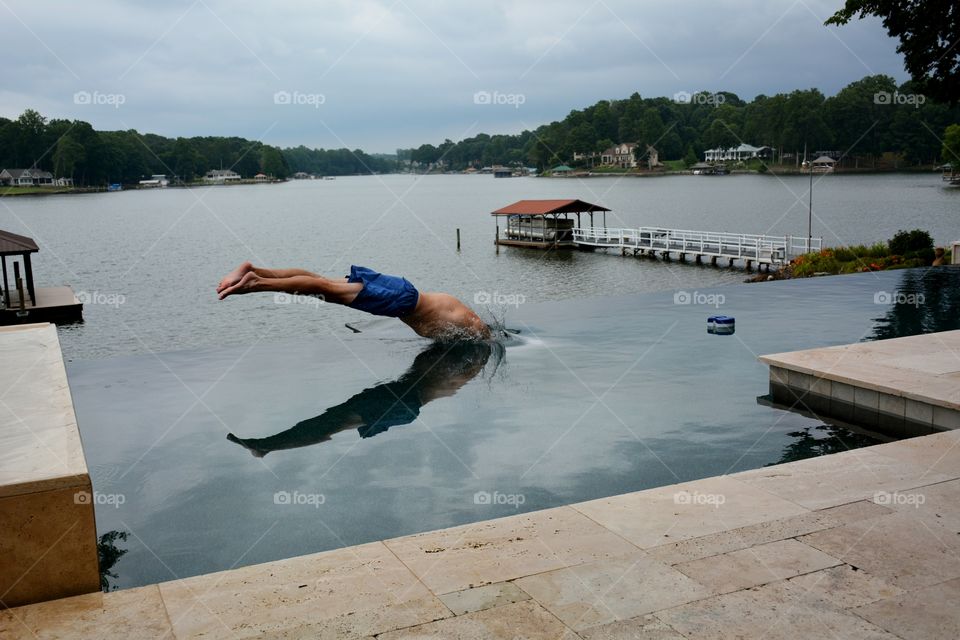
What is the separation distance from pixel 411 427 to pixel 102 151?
173 m

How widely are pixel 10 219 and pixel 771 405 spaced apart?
414ft

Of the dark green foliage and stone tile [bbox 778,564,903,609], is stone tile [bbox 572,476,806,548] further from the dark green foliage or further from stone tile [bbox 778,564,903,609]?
the dark green foliage

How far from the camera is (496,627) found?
430cm

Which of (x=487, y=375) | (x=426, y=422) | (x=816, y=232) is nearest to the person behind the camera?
(x=426, y=422)

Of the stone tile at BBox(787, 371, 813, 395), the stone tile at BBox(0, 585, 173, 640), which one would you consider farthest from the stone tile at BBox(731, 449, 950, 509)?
the stone tile at BBox(0, 585, 173, 640)

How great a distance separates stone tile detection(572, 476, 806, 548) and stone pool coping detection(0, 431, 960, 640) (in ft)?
0.05

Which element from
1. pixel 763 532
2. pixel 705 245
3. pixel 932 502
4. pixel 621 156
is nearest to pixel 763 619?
pixel 763 532

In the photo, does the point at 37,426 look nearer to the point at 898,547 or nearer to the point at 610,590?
the point at 610,590

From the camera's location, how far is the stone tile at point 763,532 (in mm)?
5141

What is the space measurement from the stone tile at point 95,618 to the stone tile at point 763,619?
2641 millimetres

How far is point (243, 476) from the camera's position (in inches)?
314

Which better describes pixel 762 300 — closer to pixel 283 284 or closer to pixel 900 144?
pixel 283 284

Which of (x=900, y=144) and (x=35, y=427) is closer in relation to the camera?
(x=35, y=427)

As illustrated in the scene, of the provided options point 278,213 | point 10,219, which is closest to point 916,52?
point 278,213
